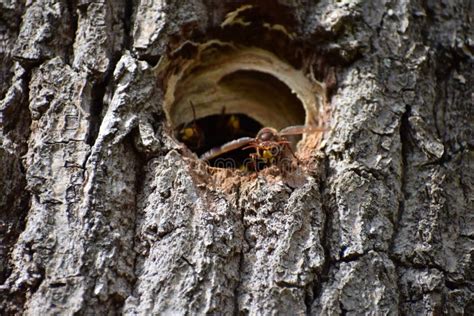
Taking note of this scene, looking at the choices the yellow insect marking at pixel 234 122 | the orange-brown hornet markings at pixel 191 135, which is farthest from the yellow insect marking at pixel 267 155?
the yellow insect marking at pixel 234 122

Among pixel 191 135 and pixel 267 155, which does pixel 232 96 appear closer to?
pixel 191 135

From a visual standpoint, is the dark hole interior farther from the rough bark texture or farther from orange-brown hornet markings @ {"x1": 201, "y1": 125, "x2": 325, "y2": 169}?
the rough bark texture

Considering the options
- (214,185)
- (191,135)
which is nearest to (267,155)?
(214,185)

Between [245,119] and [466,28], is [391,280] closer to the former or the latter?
[466,28]

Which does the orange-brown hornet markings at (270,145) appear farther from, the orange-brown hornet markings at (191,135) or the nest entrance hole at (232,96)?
the orange-brown hornet markings at (191,135)

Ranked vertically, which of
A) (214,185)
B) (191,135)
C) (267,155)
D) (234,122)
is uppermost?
(234,122)

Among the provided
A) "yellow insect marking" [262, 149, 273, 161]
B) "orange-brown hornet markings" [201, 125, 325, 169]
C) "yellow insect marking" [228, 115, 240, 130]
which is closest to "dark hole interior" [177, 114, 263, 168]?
"yellow insect marking" [228, 115, 240, 130]

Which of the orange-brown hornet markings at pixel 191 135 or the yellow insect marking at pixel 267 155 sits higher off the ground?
the orange-brown hornet markings at pixel 191 135
